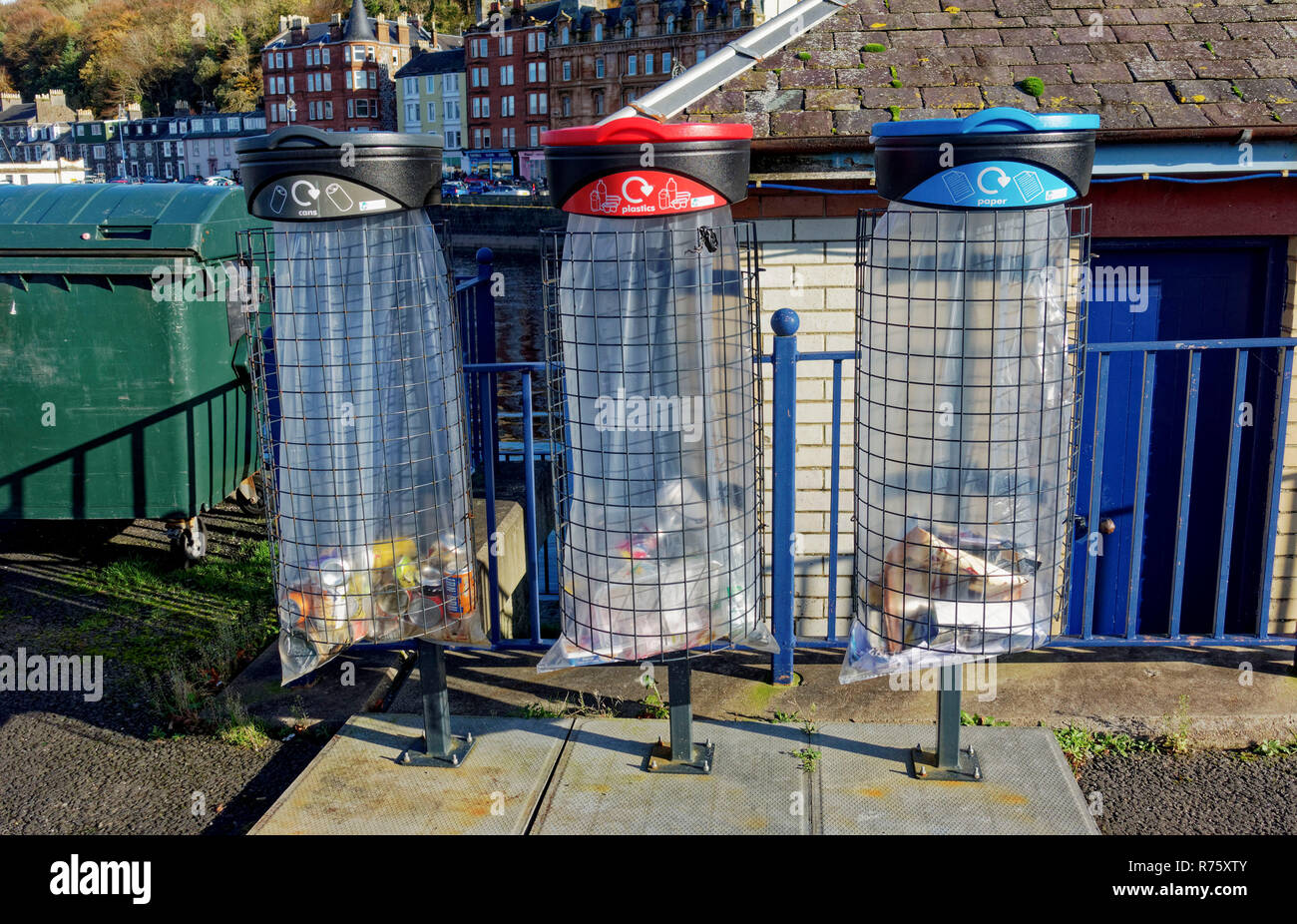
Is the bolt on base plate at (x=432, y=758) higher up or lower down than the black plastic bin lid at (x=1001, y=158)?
lower down

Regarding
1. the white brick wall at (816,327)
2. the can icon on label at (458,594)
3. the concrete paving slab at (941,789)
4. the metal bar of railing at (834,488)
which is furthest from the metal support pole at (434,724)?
the white brick wall at (816,327)

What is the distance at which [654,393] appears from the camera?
138 inches

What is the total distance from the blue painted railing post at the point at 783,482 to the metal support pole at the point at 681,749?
19.7 inches

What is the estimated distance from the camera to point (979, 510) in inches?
137

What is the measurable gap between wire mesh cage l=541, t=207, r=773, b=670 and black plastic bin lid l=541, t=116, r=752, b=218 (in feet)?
0.42

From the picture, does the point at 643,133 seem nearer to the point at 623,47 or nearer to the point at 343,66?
the point at 623,47

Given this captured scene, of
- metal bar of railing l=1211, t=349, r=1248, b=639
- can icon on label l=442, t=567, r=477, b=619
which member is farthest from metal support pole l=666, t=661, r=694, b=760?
metal bar of railing l=1211, t=349, r=1248, b=639

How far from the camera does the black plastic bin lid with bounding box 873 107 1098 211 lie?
10.1 ft

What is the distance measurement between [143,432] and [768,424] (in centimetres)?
396

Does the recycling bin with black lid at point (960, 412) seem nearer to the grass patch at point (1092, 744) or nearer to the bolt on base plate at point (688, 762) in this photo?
the bolt on base plate at point (688, 762)

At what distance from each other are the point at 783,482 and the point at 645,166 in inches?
65.2

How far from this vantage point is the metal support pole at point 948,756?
394 cm

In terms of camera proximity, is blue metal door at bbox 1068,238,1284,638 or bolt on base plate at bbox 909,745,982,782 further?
blue metal door at bbox 1068,238,1284,638

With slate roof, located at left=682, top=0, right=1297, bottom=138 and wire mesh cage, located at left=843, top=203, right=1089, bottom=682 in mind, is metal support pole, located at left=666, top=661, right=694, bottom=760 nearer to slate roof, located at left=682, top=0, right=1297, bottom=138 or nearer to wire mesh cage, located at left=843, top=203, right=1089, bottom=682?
wire mesh cage, located at left=843, top=203, right=1089, bottom=682
